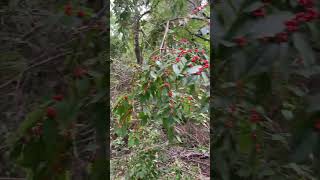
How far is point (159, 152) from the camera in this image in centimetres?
311

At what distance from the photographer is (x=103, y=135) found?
506 millimetres

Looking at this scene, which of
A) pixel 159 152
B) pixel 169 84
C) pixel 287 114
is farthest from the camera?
pixel 159 152

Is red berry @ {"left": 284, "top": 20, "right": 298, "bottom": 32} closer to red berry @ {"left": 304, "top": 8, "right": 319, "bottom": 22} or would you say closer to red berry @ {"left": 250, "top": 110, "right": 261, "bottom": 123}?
red berry @ {"left": 304, "top": 8, "right": 319, "bottom": 22}

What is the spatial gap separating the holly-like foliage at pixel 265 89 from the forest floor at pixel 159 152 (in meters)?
2.21

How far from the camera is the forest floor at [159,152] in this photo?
295cm

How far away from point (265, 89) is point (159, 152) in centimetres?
271

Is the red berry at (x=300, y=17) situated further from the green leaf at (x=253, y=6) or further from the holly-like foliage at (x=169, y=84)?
the holly-like foliage at (x=169, y=84)

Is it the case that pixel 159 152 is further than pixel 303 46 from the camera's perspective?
Yes

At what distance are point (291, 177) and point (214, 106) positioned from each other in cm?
13

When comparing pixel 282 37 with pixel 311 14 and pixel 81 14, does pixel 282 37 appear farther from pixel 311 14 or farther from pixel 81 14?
pixel 81 14

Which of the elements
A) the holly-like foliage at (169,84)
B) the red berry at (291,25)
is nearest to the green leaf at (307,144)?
the red berry at (291,25)

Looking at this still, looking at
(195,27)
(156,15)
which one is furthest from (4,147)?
(156,15)

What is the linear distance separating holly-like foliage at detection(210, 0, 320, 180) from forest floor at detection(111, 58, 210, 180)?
2212 mm

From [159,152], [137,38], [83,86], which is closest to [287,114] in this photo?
[83,86]
